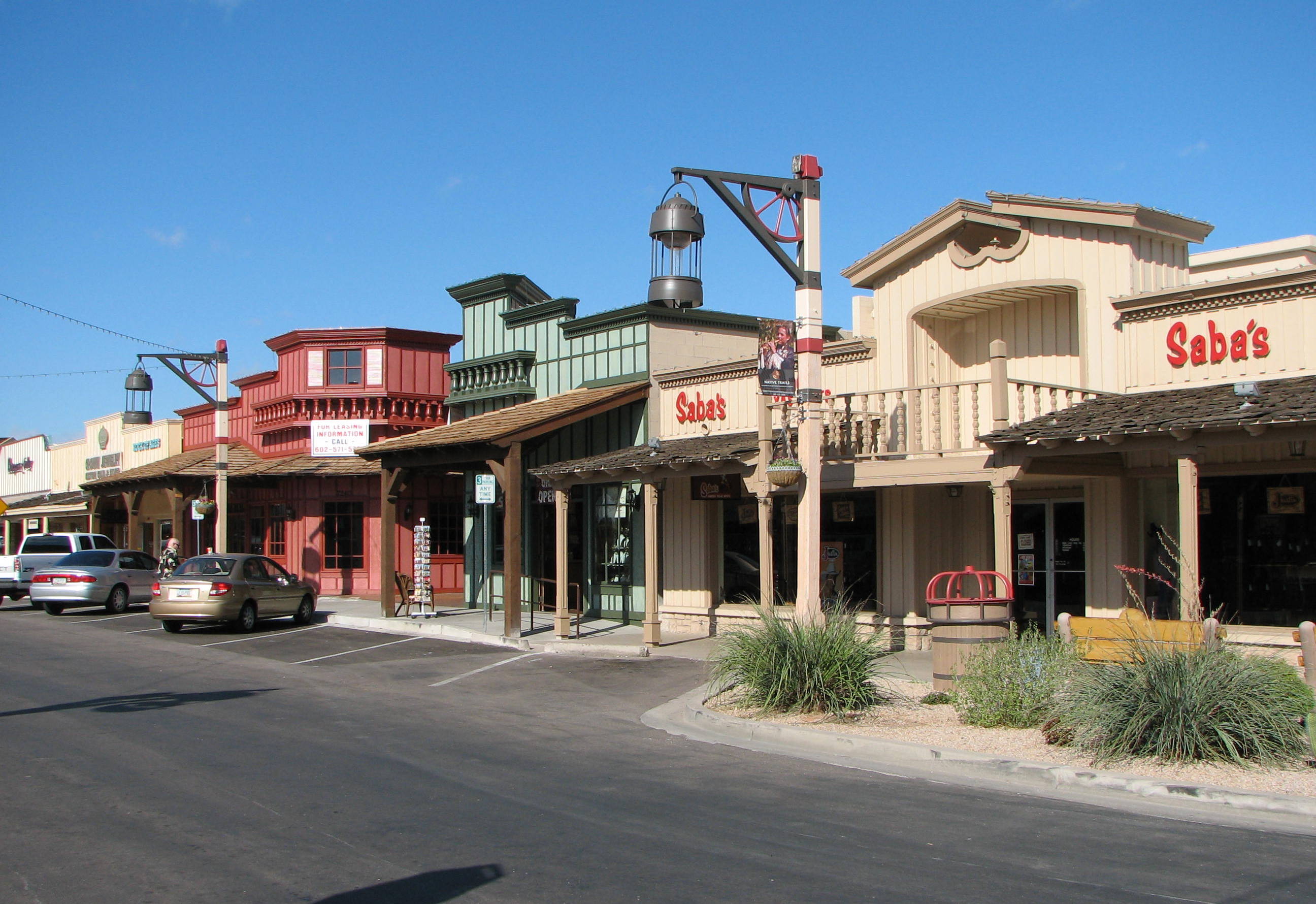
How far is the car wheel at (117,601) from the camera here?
86.4 ft

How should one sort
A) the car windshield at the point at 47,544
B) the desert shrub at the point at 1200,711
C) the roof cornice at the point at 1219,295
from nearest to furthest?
the desert shrub at the point at 1200,711
the roof cornice at the point at 1219,295
the car windshield at the point at 47,544

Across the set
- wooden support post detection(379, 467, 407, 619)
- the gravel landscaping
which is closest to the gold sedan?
wooden support post detection(379, 467, 407, 619)

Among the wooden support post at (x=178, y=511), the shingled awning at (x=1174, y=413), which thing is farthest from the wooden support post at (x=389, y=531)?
the shingled awning at (x=1174, y=413)

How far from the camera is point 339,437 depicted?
101 ft

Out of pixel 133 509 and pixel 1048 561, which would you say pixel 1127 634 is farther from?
pixel 133 509

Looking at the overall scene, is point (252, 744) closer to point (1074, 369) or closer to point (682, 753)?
point (682, 753)

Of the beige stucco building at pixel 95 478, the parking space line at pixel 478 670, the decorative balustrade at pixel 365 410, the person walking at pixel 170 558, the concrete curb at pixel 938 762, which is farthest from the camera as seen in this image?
the beige stucco building at pixel 95 478

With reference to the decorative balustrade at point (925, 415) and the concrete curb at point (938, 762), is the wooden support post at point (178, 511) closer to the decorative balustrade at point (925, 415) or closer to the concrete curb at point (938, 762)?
the decorative balustrade at point (925, 415)

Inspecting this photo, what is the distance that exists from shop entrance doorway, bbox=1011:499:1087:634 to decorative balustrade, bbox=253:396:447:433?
61.4 feet

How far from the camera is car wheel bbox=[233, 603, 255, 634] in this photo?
21312 mm

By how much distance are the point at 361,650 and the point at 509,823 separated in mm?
12055

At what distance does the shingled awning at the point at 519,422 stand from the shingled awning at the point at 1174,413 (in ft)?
26.2

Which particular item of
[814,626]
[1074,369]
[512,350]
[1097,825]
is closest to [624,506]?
[512,350]

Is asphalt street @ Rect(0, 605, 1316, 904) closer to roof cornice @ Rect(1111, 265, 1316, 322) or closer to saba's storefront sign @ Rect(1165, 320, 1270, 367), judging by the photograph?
saba's storefront sign @ Rect(1165, 320, 1270, 367)
